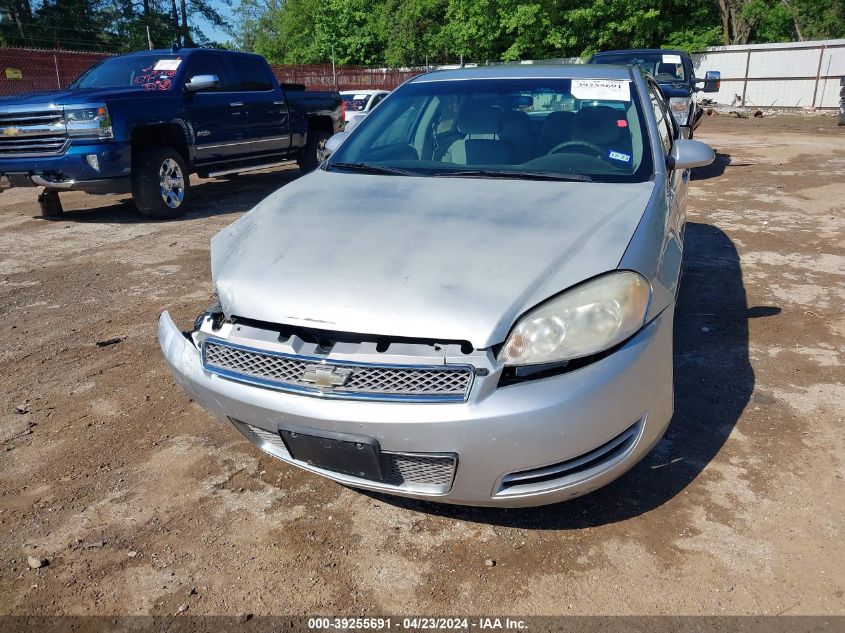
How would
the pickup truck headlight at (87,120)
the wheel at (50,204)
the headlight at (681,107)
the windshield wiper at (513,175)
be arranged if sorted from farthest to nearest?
the headlight at (681,107), the wheel at (50,204), the pickup truck headlight at (87,120), the windshield wiper at (513,175)

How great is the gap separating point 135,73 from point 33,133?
1.59 meters

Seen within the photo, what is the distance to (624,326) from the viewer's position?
84.2 inches

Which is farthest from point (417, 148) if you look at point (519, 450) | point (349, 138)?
point (519, 450)

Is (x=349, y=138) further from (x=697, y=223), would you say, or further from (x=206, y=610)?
(x=697, y=223)

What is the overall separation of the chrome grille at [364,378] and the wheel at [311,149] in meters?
8.81

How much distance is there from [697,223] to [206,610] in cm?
654

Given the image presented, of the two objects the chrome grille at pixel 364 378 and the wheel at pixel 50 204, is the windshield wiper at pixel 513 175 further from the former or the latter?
the wheel at pixel 50 204

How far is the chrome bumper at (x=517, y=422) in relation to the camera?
78.0 inches

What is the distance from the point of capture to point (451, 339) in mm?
2031

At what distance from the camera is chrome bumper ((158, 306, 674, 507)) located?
1.98m

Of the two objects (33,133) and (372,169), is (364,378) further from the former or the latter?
(33,133)

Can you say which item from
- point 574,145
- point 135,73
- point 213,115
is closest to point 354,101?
point 213,115

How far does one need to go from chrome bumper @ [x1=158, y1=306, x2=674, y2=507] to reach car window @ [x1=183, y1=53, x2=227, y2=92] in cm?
721

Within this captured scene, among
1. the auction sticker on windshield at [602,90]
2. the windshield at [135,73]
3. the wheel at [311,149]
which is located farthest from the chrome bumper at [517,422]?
the wheel at [311,149]
